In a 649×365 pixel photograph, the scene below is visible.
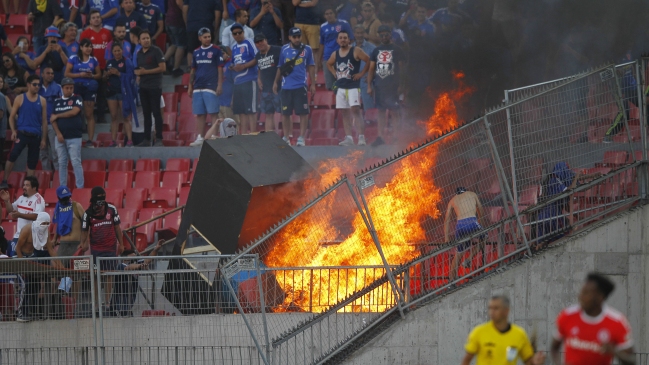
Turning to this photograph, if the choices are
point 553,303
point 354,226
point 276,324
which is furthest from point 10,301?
point 553,303

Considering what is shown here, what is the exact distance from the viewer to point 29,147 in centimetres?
1708

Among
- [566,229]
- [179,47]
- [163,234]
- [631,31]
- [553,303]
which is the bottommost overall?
[553,303]

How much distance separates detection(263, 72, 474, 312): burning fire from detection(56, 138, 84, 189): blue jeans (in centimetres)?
637

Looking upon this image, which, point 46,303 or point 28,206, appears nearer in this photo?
point 46,303

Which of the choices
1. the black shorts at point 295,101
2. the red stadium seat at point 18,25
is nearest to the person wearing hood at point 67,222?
the black shorts at point 295,101

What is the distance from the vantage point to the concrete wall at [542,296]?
36.0ft

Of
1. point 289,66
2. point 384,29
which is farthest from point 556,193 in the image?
point 289,66

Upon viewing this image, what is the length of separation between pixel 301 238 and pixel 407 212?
50.3 inches

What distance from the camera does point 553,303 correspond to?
36.2 ft

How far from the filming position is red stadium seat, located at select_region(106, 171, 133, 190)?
Result: 16953 millimetres

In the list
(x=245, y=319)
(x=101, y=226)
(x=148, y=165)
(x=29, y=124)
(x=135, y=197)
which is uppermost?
(x=29, y=124)

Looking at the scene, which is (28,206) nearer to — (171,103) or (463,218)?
(171,103)

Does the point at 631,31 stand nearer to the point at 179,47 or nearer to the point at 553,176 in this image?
the point at 553,176

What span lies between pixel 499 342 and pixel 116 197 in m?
9.88
